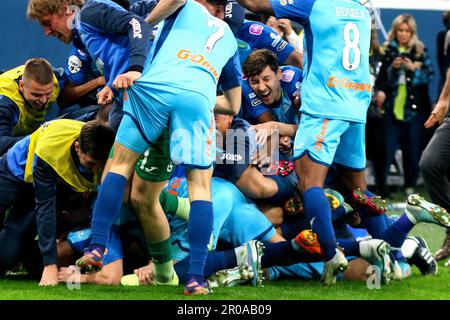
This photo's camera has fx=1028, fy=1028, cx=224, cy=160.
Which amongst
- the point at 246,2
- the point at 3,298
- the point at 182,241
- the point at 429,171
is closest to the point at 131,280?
the point at 182,241

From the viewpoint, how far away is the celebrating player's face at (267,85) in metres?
7.49

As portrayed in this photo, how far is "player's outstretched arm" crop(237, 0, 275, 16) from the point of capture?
654 cm

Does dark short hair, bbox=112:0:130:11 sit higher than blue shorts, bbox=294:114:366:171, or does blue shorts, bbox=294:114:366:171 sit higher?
dark short hair, bbox=112:0:130:11

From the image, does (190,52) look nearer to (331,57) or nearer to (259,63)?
(331,57)

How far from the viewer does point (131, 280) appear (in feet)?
20.9

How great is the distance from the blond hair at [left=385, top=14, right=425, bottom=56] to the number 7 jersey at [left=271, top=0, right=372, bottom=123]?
5.25 m

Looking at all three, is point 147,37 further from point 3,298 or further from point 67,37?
point 3,298

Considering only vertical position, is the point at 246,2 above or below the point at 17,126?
above

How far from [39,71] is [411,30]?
571 cm

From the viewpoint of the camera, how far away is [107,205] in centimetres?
563

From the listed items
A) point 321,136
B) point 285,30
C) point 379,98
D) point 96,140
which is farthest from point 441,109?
point 379,98

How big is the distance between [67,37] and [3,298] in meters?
1.94

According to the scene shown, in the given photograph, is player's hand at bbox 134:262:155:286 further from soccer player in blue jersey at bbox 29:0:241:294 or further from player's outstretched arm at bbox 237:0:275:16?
player's outstretched arm at bbox 237:0:275:16

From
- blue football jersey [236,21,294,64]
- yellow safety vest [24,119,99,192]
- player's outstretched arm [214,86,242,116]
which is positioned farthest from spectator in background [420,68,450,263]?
yellow safety vest [24,119,99,192]
